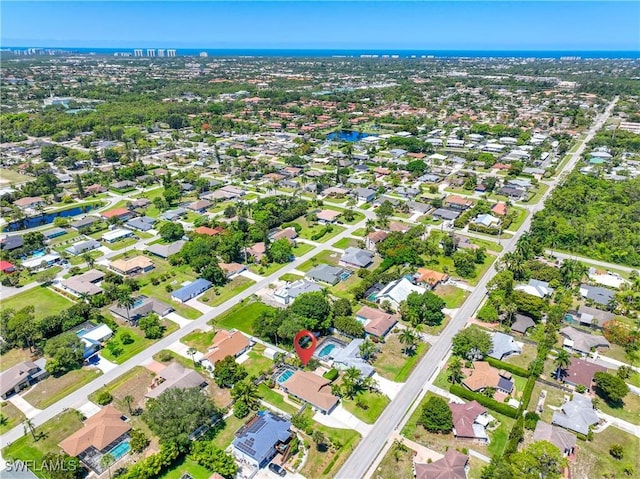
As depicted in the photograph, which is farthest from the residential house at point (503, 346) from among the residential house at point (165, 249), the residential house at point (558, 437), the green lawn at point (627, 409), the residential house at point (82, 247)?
the residential house at point (82, 247)

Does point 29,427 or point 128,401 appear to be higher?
point 128,401

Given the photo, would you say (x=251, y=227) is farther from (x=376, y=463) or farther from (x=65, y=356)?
(x=376, y=463)

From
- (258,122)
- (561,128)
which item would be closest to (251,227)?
(258,122)

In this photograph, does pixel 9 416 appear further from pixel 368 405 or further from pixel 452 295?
pixel 452 295

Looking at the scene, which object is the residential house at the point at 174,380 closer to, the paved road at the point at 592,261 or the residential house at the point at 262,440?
the residential house at the point at 262,440

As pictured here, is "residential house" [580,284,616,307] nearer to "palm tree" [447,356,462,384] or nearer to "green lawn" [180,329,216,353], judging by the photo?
"palm tree" [447,356,462,384]

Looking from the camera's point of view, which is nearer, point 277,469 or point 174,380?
point 277,469

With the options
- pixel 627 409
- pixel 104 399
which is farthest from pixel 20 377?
pixel 627 409
